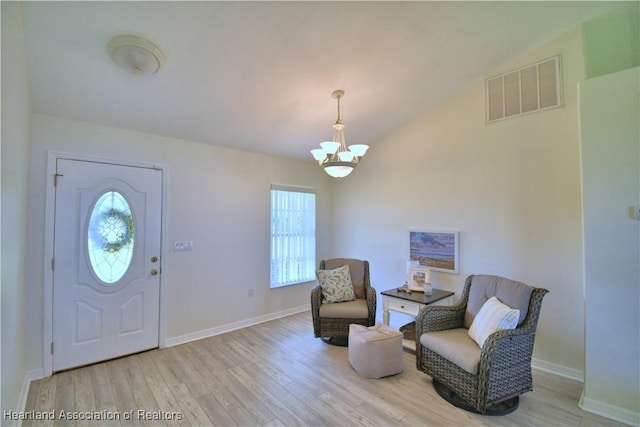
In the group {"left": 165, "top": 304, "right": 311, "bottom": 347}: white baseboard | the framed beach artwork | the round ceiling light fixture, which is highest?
the round ceiling light fixture

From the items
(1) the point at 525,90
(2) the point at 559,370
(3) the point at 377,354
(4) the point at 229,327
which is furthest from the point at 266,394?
(1) the point at 525,90

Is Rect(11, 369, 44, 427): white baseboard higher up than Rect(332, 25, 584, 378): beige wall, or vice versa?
Rect(332, 25, 584, 378): beige wall

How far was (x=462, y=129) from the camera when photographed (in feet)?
11.5

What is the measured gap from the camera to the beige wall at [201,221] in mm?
2676

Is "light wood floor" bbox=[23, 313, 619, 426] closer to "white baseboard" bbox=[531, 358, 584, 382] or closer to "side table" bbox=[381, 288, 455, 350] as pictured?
"white baseboard" bbox=[531, 358, 584, 382]

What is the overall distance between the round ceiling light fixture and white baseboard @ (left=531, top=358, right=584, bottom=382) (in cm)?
444

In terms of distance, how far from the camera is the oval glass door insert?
9.66ft

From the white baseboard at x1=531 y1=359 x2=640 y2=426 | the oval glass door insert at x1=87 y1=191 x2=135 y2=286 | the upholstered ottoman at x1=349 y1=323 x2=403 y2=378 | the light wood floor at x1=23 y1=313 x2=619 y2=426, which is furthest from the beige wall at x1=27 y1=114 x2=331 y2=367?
the white baseboard at x1=531 y1=359 x2=640 y2=426

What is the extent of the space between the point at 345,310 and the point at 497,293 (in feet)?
5.12

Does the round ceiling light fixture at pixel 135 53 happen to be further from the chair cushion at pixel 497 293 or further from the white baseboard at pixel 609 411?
the white baseboard at pixel 609 411

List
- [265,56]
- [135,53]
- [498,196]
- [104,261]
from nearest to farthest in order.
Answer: [135,53] < [265,56] < [104,261] < [498,196]

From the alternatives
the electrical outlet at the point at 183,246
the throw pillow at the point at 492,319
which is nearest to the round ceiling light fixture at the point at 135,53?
the electrical outlet at the point at 183,246

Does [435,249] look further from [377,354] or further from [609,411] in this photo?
[609,411]

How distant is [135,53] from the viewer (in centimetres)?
204
